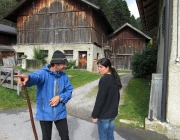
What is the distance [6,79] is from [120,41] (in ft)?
74.9

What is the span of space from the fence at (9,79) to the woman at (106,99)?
5.41 m

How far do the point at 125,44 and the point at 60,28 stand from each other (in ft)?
37.8

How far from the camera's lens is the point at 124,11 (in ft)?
164

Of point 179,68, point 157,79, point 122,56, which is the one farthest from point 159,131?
point 122,56

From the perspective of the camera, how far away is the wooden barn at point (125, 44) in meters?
28.0

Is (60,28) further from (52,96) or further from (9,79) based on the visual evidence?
(52,96)

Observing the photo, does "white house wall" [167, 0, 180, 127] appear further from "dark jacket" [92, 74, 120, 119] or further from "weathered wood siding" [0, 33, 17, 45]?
"weathered wood siding" [0, 33, 17, 45]

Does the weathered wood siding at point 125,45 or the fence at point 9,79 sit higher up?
the weathered wood siding at point 125,45

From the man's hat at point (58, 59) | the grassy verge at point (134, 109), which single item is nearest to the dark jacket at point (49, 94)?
the man's hat at point (58, 59)

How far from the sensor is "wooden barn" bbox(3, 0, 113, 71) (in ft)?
67.2

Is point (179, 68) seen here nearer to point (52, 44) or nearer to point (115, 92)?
point (115, 92)

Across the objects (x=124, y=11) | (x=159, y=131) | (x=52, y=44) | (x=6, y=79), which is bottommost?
(x=159, y=131)

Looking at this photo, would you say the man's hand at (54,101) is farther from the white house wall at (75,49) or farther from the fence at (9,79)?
the white house wall at (75,49)

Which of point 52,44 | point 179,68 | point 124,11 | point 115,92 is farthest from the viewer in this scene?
point 124,11
